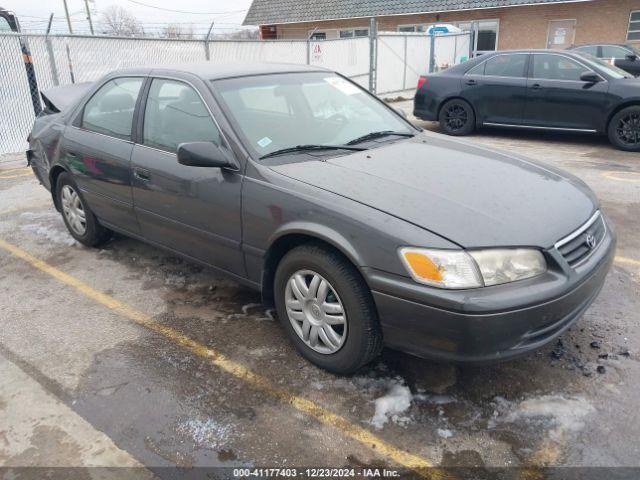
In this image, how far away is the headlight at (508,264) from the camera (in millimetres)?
2316

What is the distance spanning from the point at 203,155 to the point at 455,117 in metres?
7.84

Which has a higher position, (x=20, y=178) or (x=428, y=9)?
(x=428, y=9)

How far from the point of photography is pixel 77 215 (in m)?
4.67

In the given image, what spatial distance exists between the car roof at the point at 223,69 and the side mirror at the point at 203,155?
0.66 m

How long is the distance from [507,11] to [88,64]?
16695 mm

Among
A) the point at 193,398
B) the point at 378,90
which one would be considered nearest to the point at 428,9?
the point at 378,90

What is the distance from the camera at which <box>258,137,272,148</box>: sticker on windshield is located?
3122mm

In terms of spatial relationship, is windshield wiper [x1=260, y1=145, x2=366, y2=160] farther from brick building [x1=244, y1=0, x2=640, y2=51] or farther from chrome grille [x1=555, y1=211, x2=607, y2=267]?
brick building [x1=244, y1=0, x2=640, y2=51]

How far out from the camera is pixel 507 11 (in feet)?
67.0

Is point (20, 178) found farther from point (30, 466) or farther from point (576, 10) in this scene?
point (576, 10)

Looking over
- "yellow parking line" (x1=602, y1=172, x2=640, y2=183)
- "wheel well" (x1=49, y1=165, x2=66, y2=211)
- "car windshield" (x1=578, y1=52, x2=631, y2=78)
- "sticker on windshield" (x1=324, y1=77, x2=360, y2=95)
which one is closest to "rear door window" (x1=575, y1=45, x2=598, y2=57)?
"car windshield" (x1=578, y1=52, x2=631, y2=78)

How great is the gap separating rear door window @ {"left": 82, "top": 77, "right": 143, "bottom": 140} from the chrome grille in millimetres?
2992

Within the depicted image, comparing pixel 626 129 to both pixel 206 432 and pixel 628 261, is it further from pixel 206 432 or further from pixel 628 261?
pixel 206 432

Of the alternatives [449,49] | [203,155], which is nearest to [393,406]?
[203,155]
